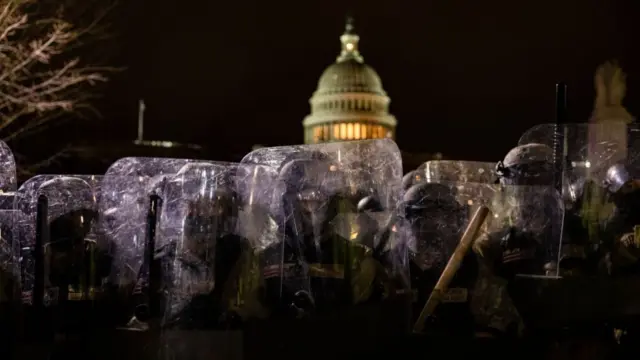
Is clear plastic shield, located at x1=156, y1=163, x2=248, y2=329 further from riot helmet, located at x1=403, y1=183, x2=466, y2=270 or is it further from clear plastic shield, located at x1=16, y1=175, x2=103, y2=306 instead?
riot helmet, located at x1=403, y1=183, x2=466, y2=270

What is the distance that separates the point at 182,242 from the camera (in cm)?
881

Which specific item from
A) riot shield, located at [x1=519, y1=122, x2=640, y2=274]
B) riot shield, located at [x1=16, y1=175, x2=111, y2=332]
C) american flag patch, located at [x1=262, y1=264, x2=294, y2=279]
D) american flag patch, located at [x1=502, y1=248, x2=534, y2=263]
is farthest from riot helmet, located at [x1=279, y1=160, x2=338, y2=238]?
riot shield, located at [x1=519, y1=122, x2=640, y2=274]

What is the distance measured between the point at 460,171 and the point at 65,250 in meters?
5.05

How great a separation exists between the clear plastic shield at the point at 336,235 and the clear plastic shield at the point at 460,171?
95.1 inches

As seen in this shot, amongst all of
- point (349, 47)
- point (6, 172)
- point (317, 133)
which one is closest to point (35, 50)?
point (6, 172)

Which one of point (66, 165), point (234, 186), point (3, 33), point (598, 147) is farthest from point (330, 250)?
point (66, 165)

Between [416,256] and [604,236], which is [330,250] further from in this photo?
[604,236]

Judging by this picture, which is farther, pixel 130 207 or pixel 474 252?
pixel 130 207

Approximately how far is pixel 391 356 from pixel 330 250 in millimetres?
1114

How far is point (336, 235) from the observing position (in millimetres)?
9141

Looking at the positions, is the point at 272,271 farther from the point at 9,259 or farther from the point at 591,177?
the point at 591,177

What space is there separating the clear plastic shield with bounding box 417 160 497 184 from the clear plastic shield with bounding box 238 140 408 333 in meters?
2.42

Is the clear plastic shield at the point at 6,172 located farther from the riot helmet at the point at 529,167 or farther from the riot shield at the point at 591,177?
the riot shield at the point at 591,177

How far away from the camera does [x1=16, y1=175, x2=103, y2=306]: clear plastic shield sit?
31.3 ft
